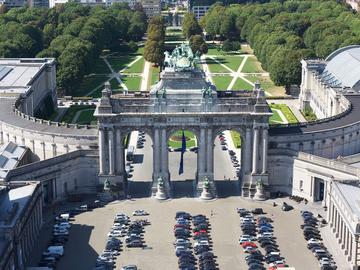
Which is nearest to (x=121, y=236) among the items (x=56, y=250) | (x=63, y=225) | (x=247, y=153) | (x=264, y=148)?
(x=63, y=225)

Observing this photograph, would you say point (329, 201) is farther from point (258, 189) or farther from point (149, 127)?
point (149, 127)

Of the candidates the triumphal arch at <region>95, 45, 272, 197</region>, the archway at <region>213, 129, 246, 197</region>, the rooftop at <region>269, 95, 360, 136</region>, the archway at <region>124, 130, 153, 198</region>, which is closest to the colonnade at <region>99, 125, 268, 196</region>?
the triumphal arch at <region>95, 45, 272, 197</region>

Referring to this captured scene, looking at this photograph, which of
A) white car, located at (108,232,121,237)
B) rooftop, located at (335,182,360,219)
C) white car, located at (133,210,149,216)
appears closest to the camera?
rooftop, located at (335,182,360,219)

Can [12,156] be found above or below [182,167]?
above

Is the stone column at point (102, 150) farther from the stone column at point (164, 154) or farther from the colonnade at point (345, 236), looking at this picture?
the colonnade at point (345, 236)

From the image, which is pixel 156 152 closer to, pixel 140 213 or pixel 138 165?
pixel 140 213

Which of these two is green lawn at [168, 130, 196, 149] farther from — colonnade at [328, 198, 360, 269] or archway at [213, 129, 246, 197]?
colonnade at [328, 198, 360, 269]

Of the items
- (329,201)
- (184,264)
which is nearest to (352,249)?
(329,201)
